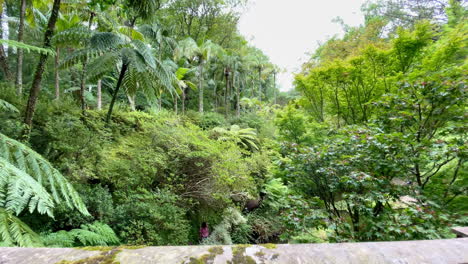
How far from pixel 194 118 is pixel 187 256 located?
10.2 metres

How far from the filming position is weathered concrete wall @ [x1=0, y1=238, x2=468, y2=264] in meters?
0.65

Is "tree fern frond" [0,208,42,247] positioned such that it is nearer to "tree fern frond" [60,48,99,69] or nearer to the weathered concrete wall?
the weathered concrete wall

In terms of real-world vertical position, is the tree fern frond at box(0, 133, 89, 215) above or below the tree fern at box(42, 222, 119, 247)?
above

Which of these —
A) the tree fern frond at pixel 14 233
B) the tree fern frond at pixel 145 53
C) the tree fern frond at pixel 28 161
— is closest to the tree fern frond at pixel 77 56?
the tree fern frond at pixel 145 53

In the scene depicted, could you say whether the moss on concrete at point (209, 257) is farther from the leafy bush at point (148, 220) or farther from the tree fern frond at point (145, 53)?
the tree fern frond at point (145, 53)

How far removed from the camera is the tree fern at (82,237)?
2501mm

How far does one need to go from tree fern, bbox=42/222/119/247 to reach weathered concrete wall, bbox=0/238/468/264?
2357 millimetres

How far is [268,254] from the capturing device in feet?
2.26

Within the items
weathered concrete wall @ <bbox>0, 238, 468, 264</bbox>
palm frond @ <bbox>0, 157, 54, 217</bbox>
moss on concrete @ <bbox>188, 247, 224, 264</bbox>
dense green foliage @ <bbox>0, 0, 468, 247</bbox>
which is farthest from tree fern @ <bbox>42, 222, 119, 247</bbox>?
moss on concrete @ <bbox>188, 247, 224, 264</bbox>

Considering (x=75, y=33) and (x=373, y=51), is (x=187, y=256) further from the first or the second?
(x=75, y=33)

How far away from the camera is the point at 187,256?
688 mm

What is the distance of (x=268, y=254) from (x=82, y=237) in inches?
114

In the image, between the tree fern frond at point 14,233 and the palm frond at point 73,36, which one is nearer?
the tree fern frond at point 14,233

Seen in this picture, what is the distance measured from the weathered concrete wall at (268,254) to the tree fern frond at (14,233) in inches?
57.4
